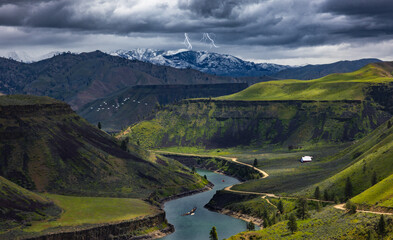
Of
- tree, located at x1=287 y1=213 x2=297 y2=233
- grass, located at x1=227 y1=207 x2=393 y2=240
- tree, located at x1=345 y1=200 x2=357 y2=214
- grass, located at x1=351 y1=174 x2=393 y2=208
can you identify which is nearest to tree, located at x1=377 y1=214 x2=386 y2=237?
grass, located at x1=227 y1=207 x2=393 y2=240

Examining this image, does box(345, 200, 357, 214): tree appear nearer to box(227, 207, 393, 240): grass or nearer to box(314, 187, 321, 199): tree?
box(227, 207, 393, 240): grass

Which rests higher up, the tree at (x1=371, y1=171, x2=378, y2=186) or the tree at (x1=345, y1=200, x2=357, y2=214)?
the tree at (x1=345, y1=200, x2=357, y2=214)

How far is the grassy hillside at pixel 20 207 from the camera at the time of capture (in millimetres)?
163000

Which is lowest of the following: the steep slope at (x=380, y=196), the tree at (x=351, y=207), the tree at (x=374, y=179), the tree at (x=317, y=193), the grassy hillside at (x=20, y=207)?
A: the tree at (x=317, y=193)

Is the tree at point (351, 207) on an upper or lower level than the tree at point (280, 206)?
upper

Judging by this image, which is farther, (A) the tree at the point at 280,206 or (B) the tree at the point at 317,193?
(A) the tree at the point at 280,206

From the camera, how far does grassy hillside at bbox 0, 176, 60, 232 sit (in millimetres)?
163000

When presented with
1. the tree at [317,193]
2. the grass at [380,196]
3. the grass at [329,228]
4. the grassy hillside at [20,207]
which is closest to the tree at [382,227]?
the grass at [329,228]

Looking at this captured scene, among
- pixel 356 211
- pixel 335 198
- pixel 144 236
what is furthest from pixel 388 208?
pixel 144 236

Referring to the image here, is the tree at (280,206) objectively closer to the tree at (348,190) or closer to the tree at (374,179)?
the tree at (348,190)

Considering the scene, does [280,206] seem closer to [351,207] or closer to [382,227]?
[351,207]

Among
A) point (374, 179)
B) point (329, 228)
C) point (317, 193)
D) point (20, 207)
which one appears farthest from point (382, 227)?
point (20, 207)

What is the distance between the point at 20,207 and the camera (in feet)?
565

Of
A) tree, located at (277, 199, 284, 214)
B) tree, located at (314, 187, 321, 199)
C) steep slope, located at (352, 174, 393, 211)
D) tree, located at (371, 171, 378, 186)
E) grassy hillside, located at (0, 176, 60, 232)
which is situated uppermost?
steep slope, located at (352, 174, 393, 211)
